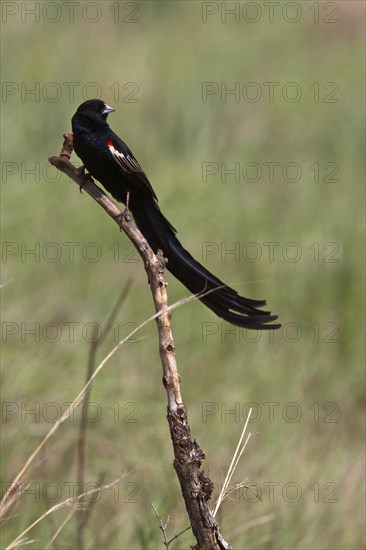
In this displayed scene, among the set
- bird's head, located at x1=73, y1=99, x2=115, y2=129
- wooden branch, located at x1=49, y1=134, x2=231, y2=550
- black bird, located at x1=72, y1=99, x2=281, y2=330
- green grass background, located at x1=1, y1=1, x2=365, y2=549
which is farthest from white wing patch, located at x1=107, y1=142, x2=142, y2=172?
wooden branch, located at x1=49, y1=134, x2=231, y2=550

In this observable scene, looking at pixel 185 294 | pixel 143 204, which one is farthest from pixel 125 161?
pixel 185 294

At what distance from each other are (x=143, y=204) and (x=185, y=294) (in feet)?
9.52

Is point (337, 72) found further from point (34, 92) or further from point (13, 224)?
point (13, 224)

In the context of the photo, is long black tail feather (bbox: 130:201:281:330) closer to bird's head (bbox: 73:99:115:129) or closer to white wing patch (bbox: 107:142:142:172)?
white wing patch (bbox: 107:142:142:172)

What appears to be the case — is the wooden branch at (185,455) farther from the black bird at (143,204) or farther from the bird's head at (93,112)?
the bird's head at (93,112)

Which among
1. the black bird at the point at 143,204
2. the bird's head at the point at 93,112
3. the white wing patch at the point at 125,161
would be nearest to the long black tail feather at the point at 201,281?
the black bird at the point at 143,204

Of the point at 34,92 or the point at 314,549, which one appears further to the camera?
the point at 34,92

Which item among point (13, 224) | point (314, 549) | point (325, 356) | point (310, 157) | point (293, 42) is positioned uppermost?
point (293, 42)

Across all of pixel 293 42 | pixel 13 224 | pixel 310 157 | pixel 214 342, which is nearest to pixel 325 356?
pixel 214 342

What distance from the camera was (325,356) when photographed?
554cm

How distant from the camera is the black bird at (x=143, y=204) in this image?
7.59ft

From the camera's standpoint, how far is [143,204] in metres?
2.74

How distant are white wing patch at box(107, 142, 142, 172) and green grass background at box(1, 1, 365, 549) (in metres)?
0.46

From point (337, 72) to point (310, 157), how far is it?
7.59 ft
